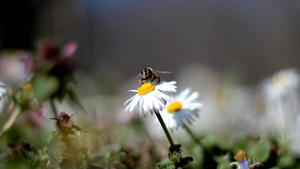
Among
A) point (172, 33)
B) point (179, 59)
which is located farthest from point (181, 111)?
point (172, 33)

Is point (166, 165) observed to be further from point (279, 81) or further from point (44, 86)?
point (279, 81)

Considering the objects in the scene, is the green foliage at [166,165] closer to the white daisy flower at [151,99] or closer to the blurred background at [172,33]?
the white daisy flower at [151,99]

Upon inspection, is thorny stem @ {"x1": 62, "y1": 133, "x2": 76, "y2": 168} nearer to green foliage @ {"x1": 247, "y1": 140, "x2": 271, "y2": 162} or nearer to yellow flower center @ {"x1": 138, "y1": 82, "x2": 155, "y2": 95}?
yellow flower center @ {"x1": 138, "y1": 82, "x2": 155, "y2": 95}

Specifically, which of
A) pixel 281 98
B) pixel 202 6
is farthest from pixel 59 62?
pixel 202 6

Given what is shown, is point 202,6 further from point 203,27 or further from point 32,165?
point 32,165

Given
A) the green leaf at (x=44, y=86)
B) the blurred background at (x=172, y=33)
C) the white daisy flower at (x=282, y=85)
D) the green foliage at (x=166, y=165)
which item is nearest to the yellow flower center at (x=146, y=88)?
the green foliage at (x=166, y=165)

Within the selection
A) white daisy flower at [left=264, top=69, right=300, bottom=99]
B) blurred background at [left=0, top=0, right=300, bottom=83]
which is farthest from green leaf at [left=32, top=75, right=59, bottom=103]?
blurred background at [left=0, top=0, right=300, bottom=83]
